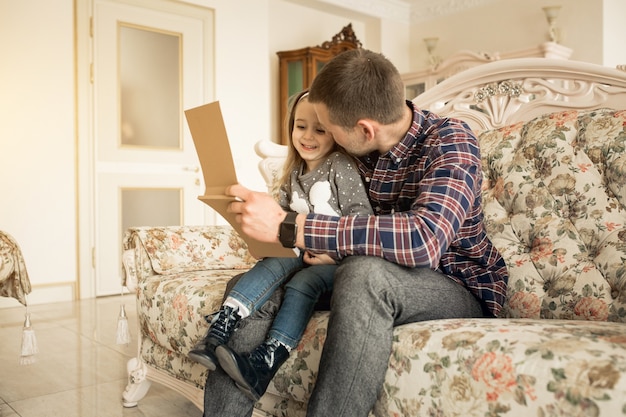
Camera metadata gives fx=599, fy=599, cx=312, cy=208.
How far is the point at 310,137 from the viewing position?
1694 millimetres

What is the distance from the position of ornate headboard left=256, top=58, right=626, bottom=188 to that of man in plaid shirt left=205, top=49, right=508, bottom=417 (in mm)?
657

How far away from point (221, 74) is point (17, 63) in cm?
150

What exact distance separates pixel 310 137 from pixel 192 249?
Answer: 0.79 m

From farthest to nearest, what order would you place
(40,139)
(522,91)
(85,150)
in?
(85,150)
(40,139)
(522,91)

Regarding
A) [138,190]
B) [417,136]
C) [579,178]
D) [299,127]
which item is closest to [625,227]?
[579,178]

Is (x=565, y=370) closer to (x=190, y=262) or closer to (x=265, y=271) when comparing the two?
(x=265, y=271)

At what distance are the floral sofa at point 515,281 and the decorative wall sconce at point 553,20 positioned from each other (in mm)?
3407

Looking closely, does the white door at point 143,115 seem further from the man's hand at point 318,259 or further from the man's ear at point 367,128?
the man's ear at point 367,128

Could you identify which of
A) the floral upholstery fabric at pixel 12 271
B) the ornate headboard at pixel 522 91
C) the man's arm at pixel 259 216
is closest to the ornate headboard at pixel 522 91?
the ornate headboard at pixel 522 91

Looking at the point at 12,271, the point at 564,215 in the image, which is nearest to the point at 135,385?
the point at 12,271

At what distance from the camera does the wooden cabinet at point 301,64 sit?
5.38m

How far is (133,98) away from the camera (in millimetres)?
4414

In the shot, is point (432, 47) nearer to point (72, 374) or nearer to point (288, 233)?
point (72, 374)

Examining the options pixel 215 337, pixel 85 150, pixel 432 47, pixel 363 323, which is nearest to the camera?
pixel 363 323
